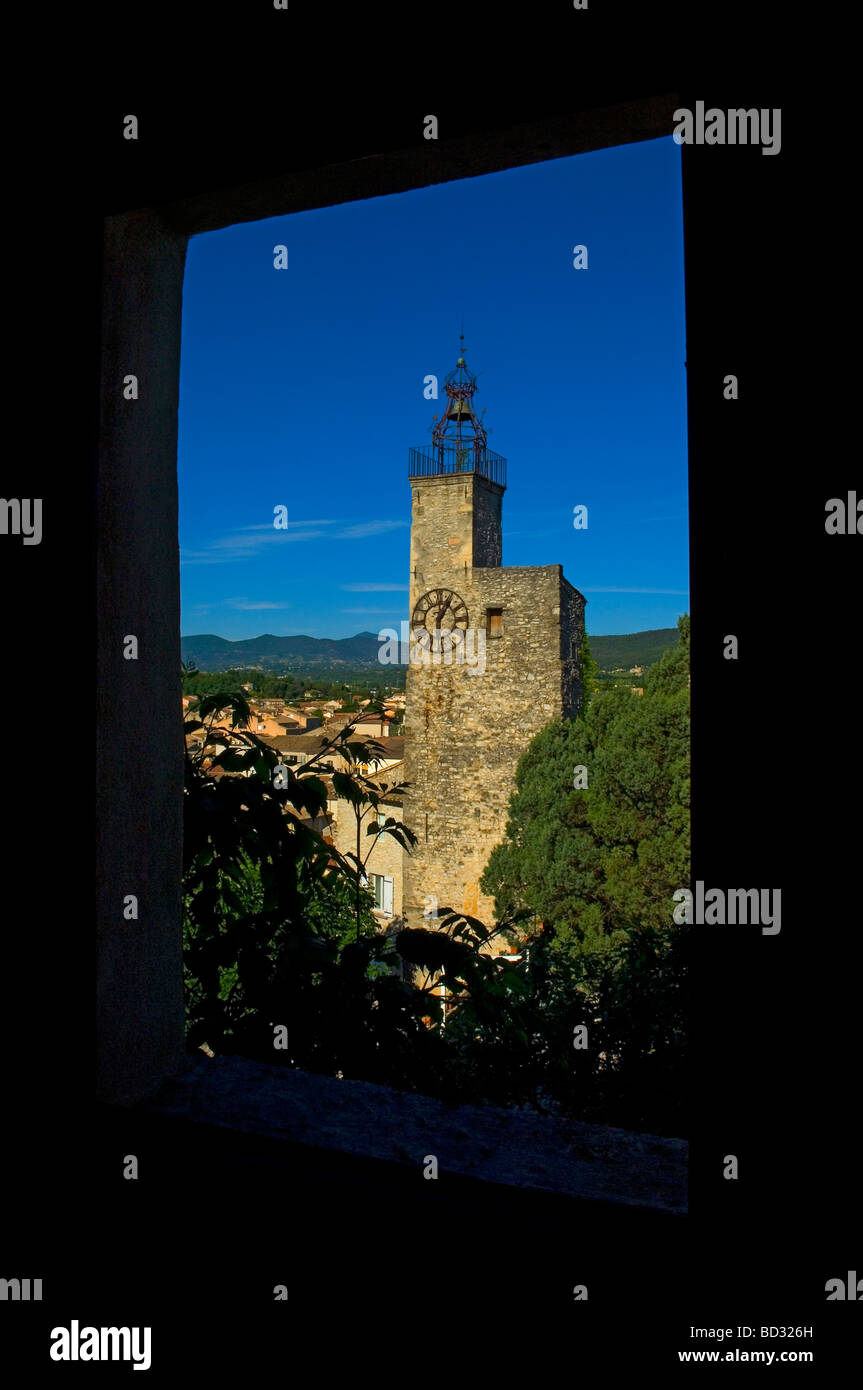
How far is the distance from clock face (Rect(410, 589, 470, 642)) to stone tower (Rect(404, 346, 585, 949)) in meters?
0.02

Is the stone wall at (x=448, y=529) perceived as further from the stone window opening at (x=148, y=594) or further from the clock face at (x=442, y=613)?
the stone window opening at (x=148, y=594)

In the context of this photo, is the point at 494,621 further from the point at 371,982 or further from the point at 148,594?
the point at 148,594

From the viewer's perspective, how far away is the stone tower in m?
13.2

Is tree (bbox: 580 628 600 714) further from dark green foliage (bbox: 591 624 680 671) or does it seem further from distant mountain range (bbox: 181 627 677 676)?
distant mountain range (bbox: 181 627 677 676)

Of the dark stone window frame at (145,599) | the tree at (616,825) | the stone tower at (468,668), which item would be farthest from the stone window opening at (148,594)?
the stone tower at (468,668)

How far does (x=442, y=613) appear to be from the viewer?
14.0m

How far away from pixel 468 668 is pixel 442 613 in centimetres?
108

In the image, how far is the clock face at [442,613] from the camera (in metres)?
13.8

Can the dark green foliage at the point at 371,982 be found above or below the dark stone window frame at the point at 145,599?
below

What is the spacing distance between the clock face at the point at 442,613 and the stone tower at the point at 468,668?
2 cm

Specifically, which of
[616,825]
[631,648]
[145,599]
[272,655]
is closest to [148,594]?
[145,599]

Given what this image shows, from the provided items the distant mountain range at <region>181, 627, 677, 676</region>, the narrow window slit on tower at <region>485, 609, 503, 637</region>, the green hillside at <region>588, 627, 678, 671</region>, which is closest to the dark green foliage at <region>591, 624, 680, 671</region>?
the green hillside at <region>588, 627, 678, 671</region>

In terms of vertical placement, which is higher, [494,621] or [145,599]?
[494,621]
